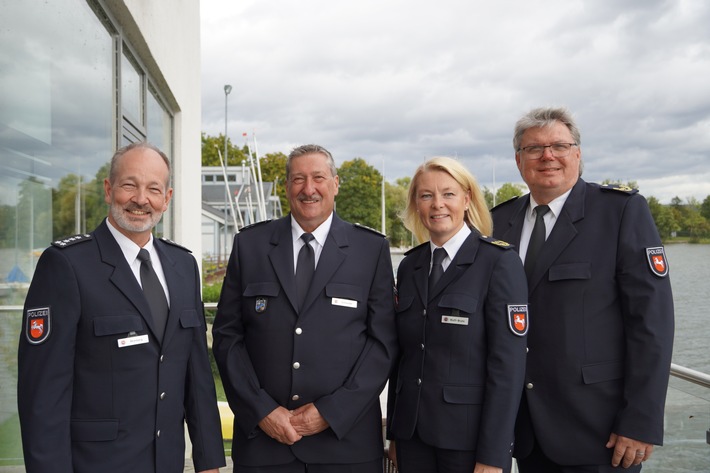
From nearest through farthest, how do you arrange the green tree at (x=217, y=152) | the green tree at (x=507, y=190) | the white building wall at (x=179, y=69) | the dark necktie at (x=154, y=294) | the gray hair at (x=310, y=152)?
the dark necktie at (x=154, y=294)
the gray hair at (x=310, y=152)
the white building wall at (x=179, y=69)
the green tree at (x=217, y=152)
the green tree at (x=507, y=190)

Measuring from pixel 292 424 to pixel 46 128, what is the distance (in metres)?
2.10

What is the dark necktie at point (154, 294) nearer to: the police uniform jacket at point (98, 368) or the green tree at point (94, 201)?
the police uniform jacket at point (98, 368)

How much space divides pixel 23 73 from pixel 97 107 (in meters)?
1.49

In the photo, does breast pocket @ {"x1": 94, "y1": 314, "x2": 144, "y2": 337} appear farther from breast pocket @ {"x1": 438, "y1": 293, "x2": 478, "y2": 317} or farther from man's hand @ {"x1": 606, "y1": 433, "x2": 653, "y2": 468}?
man's hand @ {"x1": 606, "y1": 433, "x2": 653, "y2": 468}

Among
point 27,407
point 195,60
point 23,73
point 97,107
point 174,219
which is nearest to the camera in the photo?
point 27,407

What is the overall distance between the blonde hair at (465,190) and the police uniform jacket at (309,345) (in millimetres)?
316

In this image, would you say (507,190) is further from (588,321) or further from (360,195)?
(588,321)

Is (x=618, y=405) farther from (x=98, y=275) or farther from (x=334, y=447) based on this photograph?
(x=98, y=275)

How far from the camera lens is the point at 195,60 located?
1000cm

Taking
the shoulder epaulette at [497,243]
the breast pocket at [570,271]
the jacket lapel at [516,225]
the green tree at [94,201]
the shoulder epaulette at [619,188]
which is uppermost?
the green tree at [94,201]

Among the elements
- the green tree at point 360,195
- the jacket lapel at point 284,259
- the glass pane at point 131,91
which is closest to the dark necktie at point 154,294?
the jacket lapel at point 284,259

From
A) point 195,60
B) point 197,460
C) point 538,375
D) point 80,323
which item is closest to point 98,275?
point 80,323

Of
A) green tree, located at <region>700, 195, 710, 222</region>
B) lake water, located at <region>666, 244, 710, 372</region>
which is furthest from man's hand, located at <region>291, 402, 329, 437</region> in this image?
green tree, located at <region>700, 195, 710, 222</region>

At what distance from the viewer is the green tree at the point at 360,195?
67250 mm
